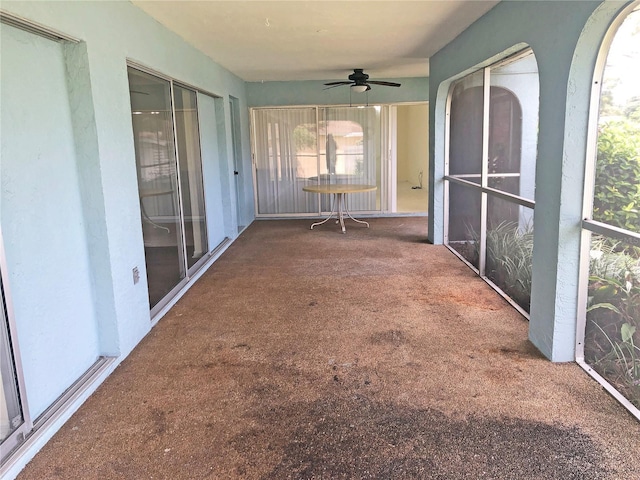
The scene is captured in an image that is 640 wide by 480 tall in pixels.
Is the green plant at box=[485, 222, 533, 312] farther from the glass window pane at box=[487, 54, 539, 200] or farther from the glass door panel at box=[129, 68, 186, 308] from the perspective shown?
the glass door panel at box=[129, 68, 186, 308]

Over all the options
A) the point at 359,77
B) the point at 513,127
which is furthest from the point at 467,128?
the point at 359,77

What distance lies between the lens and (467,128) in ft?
17.3

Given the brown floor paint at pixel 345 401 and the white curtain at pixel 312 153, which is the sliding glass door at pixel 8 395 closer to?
the brown floor paint at pixel 345 401

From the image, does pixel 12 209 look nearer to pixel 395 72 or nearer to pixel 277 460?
pixel 277 460

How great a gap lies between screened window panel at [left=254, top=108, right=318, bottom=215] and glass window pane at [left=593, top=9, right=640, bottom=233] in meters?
5.66

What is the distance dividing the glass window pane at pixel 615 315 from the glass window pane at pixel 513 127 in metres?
1.34

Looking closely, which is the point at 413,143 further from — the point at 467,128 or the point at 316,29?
the point at 316,29

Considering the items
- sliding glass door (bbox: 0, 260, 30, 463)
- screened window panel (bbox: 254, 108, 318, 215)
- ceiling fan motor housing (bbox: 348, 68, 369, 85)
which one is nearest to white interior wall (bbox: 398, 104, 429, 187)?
screened window panel (bbox: 254, 108, 318, 215)

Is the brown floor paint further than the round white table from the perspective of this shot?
No

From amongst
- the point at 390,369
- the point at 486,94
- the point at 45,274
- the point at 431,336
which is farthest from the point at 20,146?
the point at 486,94

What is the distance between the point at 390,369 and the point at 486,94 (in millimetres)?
2768

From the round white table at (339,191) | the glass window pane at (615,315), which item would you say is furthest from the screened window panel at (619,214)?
the round white table at (339,191)

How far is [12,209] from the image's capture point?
2168 millimetres

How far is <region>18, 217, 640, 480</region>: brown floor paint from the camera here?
2.02 metres
